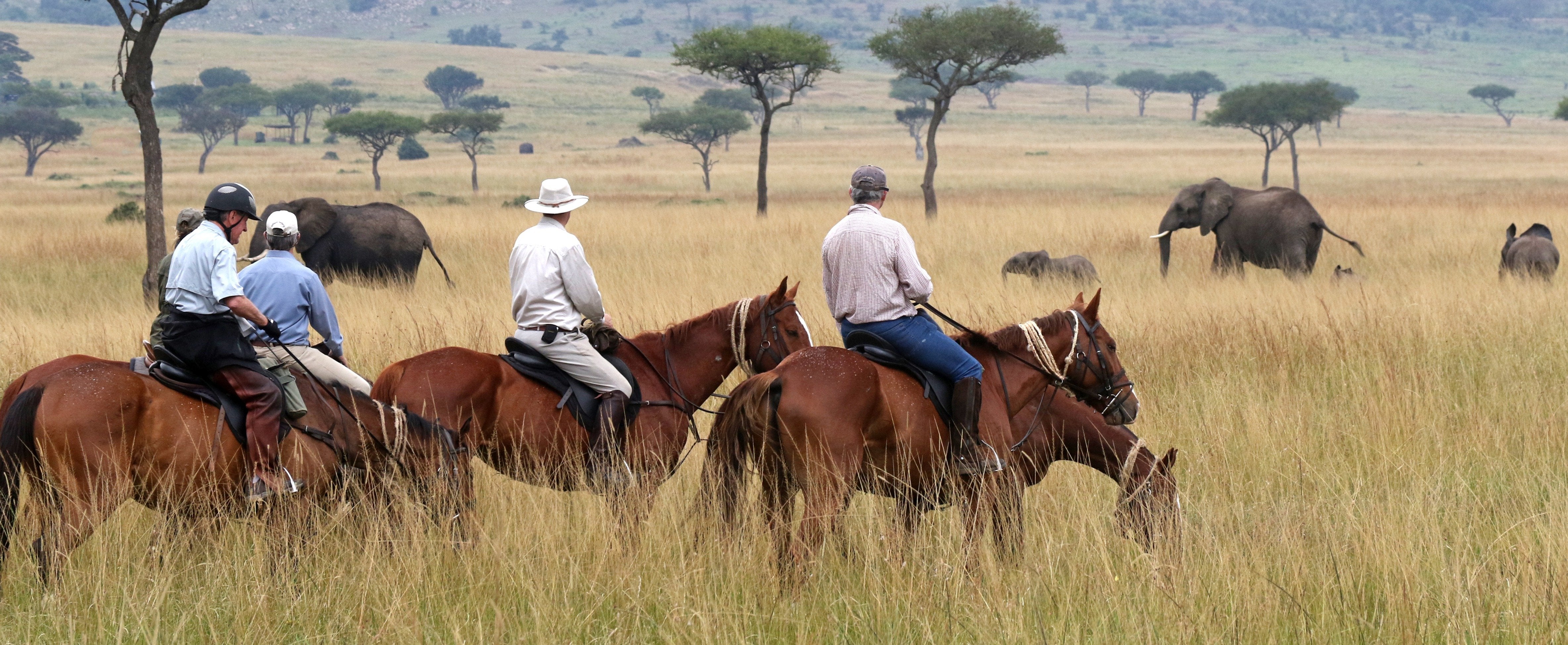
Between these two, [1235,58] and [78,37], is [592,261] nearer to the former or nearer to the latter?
[78,37]

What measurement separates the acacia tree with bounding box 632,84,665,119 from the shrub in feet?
264

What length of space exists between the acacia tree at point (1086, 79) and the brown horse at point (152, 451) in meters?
127

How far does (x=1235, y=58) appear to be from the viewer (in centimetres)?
18550

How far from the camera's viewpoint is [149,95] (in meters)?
14.8

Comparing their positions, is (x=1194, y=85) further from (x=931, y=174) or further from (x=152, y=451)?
(x=152, y=451)

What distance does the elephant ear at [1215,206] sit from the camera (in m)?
18.9

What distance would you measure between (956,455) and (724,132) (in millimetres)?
63779

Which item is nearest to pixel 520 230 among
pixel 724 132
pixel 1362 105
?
pixel 724 132

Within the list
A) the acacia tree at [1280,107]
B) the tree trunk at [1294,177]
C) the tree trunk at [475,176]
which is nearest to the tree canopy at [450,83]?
the tree trunk at [475,176]

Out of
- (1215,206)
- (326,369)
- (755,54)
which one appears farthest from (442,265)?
(755,54)

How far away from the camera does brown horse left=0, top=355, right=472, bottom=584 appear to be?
5.19 metres

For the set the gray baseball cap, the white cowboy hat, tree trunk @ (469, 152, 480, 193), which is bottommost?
tree trunk @ (469, 152, 480, 193)

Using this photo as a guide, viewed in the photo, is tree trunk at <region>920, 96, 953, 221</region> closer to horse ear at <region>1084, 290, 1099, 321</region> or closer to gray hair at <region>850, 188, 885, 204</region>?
horse ear at <region>1084, 290, 1099, 321</region>

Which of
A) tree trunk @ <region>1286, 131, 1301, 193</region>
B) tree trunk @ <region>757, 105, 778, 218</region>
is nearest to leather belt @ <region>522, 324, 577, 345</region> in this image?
tree trunk @ <region>757, 105, 778, 218</region>
